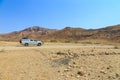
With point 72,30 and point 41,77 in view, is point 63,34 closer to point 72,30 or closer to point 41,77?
point 72,30

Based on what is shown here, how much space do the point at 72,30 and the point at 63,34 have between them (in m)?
6.29

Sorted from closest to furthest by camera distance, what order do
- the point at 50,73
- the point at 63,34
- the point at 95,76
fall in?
the point at 95,76 < the point at 50,73 < the point at 63,34

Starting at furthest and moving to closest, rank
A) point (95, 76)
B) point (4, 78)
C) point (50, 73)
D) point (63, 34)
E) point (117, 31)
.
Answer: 1. point (63, 34)
2. point (117, 31)
3. point (50, 73)
4. point (95, 76)
5. point (4, 78)

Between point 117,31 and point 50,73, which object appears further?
point 117,31

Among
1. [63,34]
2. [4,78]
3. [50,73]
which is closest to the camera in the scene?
[4,78]

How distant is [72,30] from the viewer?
134500 millimetres

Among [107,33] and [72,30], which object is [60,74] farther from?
[72,30]

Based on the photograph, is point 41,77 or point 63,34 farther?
point 63,34

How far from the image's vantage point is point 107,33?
352 feet

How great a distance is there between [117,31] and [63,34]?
34289 millimetres

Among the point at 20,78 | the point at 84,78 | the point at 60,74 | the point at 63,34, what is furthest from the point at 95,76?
the point at 63,34

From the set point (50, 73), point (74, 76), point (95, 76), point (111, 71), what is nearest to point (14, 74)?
point (50, 73)

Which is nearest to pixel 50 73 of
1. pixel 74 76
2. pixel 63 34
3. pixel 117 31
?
pixel 74 76

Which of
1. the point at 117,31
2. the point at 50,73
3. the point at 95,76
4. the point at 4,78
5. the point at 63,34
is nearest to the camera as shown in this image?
the point at 4,78
